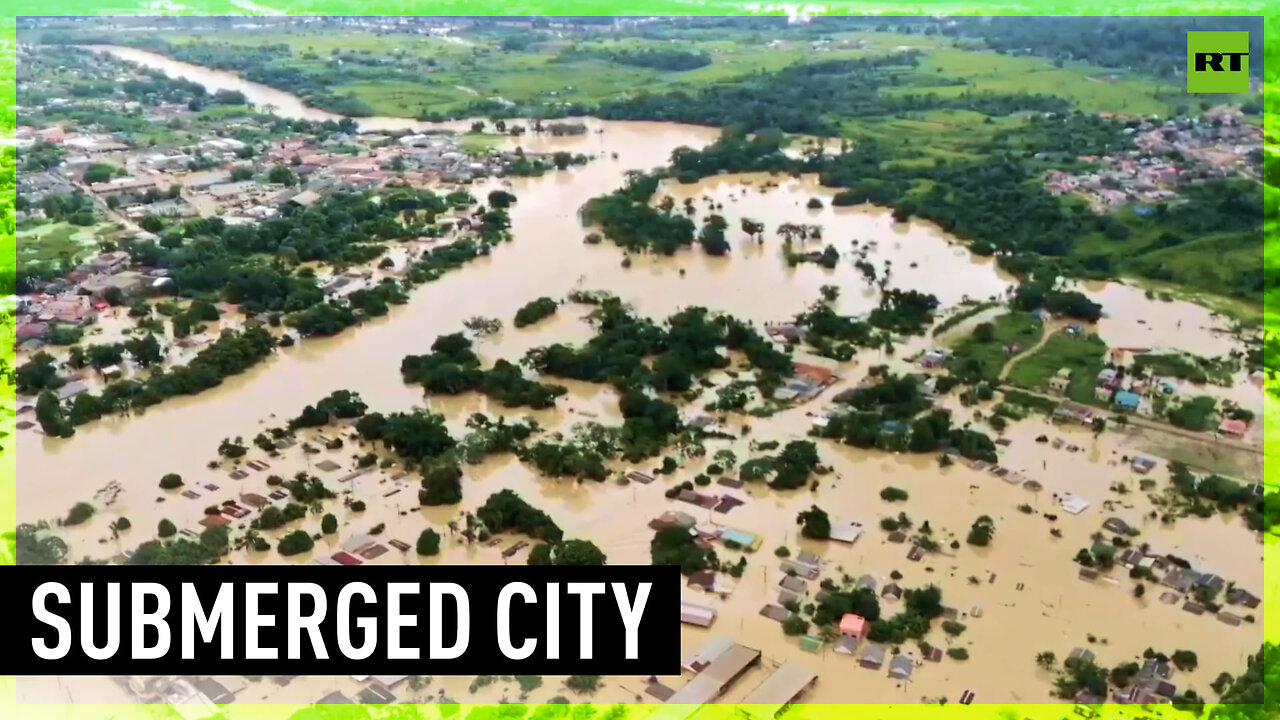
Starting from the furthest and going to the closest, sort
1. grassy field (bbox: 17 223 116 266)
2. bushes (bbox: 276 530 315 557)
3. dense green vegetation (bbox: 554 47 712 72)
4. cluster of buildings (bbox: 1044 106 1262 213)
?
1. dense green vegetation (bbox: 554 47 712 72)
2. cluster of buildings (bbox: 1044 106 1262 213)
3. grassy field (bbox: 17 223 116 266)
4. bushes (bbox: 276 530 315 557)

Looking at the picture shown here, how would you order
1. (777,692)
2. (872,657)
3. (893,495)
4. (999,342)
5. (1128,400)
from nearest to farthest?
(777,692) → (872,657) → (893,495) → (1128,400) → (999,342)

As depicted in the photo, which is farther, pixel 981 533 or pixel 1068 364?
pixel 1068 364

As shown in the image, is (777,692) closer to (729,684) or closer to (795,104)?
(729,684)

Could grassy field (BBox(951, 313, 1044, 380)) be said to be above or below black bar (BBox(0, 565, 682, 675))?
below

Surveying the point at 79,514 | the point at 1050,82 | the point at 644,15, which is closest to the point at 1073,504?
the point at 79,514

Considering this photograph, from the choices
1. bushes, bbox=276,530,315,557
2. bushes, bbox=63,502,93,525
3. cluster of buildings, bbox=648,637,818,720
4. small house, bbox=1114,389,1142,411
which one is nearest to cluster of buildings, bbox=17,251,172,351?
bushes, bbox=63,502,93,525

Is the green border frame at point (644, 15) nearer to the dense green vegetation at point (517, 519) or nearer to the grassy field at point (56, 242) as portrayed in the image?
the grassy field at point (56, 242)

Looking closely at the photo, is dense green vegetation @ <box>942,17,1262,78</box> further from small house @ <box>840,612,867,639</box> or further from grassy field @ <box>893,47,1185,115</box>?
small house @ <box>840,612,867,639</box>

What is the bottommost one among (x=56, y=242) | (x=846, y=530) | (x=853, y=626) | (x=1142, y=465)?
(x=853, y=626)
